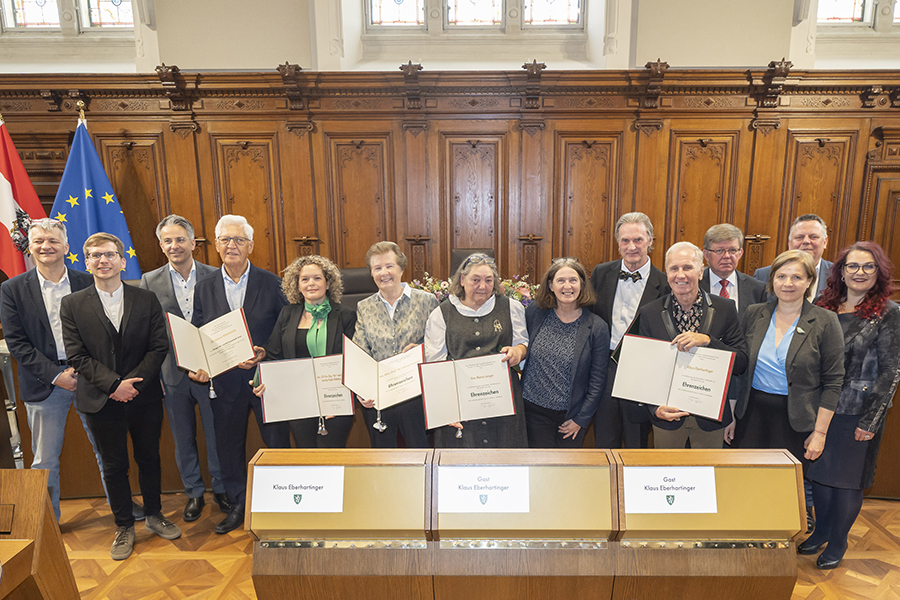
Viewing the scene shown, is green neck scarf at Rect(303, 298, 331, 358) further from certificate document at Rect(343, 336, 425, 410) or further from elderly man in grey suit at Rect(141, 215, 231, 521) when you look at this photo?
elderly man in grey suit at Rect(141, 215, 231, 521)

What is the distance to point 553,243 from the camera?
5.90 meters

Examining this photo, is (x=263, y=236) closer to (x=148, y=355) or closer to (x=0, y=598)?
(x=148, y=355)

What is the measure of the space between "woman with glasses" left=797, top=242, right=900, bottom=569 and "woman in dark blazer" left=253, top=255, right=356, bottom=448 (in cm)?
233

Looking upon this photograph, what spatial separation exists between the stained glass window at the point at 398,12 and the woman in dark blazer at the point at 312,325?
476cm

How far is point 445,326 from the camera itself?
7.75ft

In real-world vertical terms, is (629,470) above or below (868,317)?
below

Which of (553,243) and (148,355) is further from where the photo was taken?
(553,243)

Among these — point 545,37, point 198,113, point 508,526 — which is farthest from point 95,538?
point 545,37

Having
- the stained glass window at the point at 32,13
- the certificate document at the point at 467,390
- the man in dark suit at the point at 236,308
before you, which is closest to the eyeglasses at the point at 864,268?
the certificate document at the point at 467,390

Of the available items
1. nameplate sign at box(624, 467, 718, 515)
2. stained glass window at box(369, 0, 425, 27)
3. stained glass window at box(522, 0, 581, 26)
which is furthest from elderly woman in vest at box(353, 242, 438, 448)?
stained glass window at box(522, 0, 581, 26)

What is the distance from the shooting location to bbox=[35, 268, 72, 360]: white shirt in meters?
2.63

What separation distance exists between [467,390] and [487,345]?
302 millimetres

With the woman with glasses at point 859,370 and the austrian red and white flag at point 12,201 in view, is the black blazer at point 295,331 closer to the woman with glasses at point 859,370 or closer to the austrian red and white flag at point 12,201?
the woman with glasses at point 859,370

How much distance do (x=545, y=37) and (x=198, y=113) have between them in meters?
4.17
